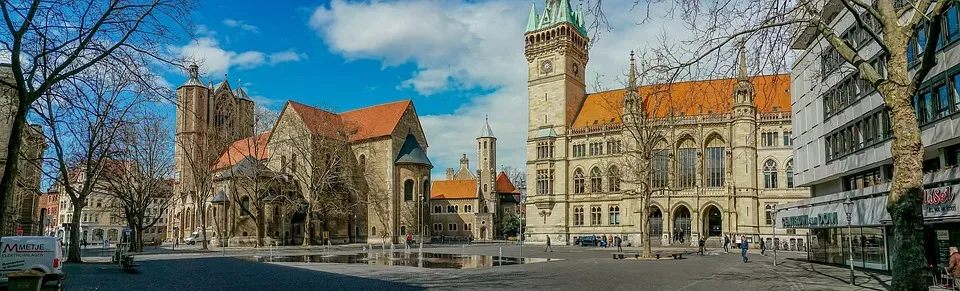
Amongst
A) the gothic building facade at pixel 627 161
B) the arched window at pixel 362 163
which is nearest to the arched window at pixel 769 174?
the gothic building facade at pixel 627 161

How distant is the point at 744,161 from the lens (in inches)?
2447

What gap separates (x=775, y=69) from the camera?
1495 cm

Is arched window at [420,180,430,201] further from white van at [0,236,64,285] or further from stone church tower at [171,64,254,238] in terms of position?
white van at [0,236,64,285]

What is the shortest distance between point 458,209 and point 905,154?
Answer: 97.6 m

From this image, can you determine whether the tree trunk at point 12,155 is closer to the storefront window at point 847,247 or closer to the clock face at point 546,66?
the storefront window at point 847,247

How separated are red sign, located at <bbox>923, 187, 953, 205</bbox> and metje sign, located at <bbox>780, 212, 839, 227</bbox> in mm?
6527

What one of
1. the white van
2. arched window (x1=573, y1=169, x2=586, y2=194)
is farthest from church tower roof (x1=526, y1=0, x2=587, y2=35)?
the white van

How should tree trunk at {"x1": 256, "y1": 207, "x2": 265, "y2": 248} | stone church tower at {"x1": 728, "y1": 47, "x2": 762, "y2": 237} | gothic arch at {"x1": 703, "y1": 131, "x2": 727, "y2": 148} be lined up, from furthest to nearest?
1. gothic arch at {"x1": 703, "y1": 131, "x2": 727, "y2": 148}
2. stone church tower at {"x1": 728, "y1": 47, "x2": 762, "y2": 237}
3. tree trunk at {"x1": 256, "y1": 207, "x2": 265, "y2": 248}

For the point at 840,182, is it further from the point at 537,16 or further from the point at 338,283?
the point at 537,16

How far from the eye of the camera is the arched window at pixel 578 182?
71.8m

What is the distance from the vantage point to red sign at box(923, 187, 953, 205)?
20.3 metres

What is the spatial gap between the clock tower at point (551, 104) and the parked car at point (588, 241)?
3.06 m

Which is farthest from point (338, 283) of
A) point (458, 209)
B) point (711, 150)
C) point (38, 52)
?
point (458, 209)

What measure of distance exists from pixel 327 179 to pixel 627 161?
26228 mm
